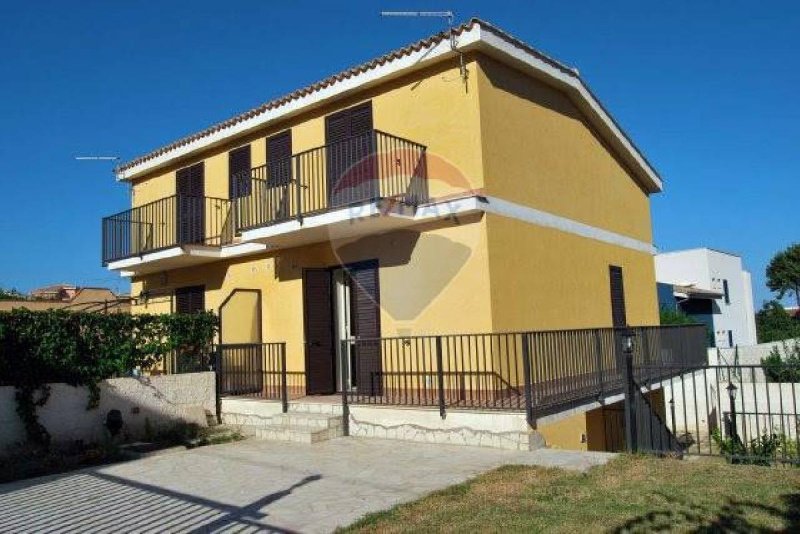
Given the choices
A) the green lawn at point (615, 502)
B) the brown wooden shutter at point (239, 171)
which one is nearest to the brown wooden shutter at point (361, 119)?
the brown wooden shutter at point (239, 171)

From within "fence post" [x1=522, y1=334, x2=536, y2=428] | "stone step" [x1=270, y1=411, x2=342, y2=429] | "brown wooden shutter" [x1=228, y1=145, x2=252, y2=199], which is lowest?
"stone step" [x1=270, y1=411, x2=342, y2=429]

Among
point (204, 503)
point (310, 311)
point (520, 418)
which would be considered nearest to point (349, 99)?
point (310, 311)

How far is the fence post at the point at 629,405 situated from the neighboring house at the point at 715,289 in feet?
73.7

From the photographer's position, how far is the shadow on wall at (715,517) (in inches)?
191

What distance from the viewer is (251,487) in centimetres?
702

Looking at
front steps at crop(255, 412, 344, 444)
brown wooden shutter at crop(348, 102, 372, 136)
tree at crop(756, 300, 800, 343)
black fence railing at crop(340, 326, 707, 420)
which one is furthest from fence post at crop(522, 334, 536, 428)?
tree at crop(756, 300, 800, 343)

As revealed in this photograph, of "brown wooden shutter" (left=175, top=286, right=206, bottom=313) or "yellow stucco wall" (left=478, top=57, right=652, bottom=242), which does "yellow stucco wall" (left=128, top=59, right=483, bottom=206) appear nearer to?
"yellow stucco wall" (left=478, top=57, right=652, bottom=242)

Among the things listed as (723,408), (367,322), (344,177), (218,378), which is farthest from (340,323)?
(723,408)

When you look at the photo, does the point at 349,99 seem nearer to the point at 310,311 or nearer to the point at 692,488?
the point at 310,311

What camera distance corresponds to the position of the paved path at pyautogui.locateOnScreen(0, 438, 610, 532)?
5844 millimetres

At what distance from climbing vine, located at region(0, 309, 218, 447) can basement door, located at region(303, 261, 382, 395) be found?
2.28 metres

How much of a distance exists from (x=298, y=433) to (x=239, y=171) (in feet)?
23.7

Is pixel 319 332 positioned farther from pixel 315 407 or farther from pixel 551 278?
pixel 551 278

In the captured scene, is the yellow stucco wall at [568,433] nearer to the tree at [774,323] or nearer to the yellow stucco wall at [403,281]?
the yellow stucco wall at [403,281]
